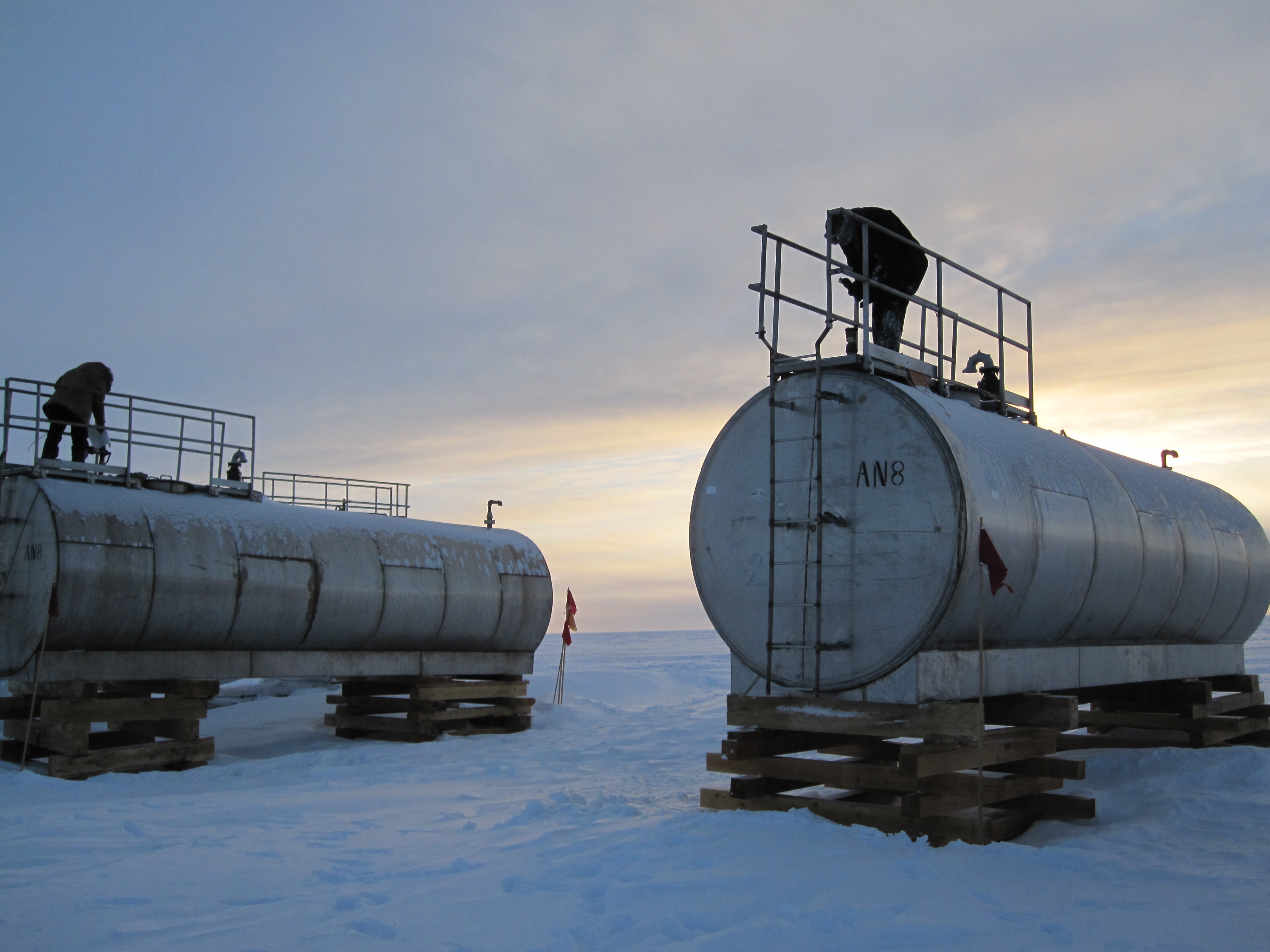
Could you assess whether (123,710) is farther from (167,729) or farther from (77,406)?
(77,406)

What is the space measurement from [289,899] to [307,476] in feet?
46.8

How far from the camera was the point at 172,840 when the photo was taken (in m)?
8.95

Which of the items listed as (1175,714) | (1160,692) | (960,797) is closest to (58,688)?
(960,797)

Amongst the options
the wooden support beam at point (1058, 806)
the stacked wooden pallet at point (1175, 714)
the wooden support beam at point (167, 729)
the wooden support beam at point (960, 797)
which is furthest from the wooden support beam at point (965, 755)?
the wooden support beam at point (167, 729)

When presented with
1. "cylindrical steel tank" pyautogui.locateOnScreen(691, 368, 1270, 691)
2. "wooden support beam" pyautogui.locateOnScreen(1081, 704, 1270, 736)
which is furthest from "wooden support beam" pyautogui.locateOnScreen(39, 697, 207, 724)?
"wooden support beam" pyautogui.locateOnScreen(1081, 704, 1270, 736)

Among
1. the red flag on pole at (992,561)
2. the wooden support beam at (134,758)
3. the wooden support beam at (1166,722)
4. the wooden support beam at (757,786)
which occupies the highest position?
the red flag on pole at (992,561)

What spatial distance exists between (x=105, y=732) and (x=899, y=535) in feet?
37.9

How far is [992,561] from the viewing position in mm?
8523

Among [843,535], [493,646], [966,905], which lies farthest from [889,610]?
[493,646]

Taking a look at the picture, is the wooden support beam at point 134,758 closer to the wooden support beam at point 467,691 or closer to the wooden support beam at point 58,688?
the wooden support beam at point 58,688

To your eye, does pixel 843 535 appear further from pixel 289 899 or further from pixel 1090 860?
pixel 289 899

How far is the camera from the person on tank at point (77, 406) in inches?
561

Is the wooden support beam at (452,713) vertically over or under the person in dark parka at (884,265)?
under

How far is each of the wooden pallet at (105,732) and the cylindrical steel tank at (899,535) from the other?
25.1 feet
